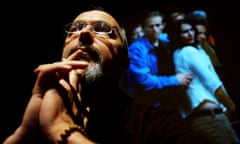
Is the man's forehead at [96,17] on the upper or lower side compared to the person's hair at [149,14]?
upper

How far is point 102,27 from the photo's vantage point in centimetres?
130

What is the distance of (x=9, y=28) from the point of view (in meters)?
2.12

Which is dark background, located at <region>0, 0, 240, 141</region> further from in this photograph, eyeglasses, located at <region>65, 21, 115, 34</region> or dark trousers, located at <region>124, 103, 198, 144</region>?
dark trousers, located at <region>124, 103, 198, 144</region>

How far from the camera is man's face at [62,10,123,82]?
108cm

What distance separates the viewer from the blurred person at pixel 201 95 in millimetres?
1842

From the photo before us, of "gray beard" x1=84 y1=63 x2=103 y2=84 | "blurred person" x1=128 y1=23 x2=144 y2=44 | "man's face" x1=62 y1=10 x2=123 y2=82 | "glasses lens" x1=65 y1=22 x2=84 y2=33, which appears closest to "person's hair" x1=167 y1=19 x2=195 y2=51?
"blurred person" x1=128 y1=23 x2=144 y2=44

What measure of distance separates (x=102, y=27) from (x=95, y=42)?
151 mm

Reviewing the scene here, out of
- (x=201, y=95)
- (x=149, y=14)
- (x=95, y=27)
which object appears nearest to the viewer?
(x=95, y=27)

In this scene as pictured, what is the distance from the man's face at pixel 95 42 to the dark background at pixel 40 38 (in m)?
0.67

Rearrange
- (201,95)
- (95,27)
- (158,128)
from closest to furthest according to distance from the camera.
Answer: (158,128) < (95,27) < (201,95)

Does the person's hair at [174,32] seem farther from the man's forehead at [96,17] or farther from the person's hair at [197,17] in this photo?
the man's forehead at [96,17]

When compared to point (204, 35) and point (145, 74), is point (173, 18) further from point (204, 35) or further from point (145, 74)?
point (145, 74)

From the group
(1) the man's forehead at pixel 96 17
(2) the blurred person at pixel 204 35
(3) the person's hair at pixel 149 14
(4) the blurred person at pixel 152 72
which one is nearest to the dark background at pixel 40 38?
(2) the blurred person at pixel 204 35

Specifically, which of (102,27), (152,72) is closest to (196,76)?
(152,72)
